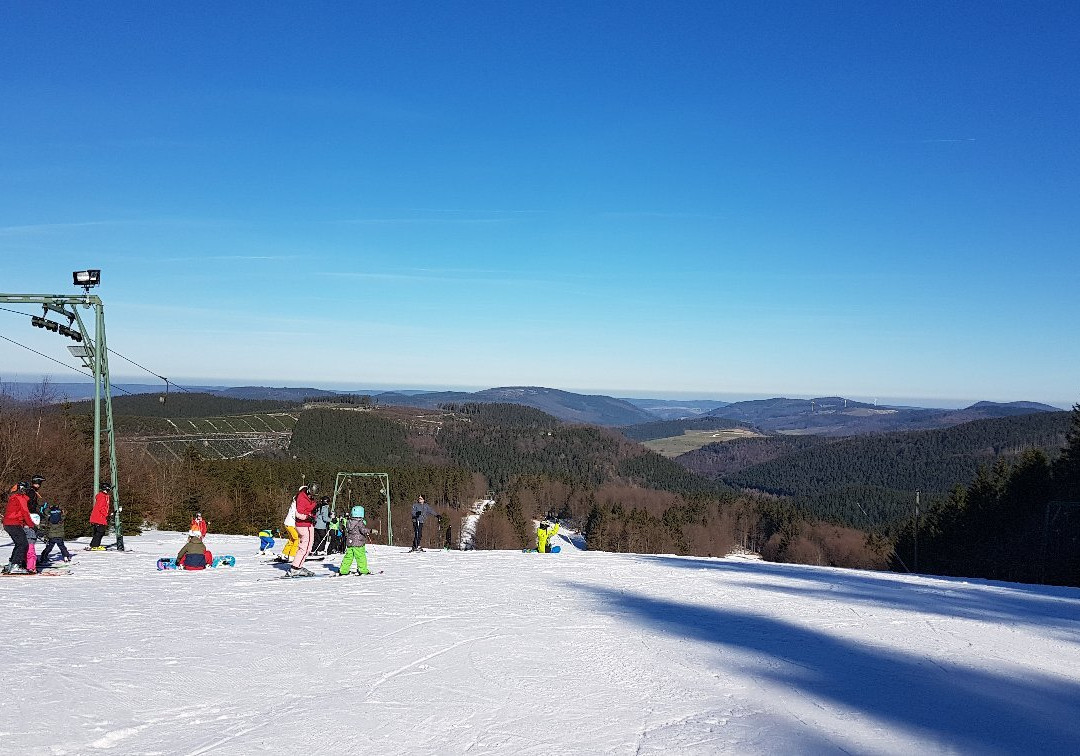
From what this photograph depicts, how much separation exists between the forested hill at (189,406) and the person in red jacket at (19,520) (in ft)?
276

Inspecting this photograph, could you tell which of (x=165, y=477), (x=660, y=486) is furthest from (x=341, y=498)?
(x=660, y=486)

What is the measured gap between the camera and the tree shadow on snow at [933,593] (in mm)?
13008

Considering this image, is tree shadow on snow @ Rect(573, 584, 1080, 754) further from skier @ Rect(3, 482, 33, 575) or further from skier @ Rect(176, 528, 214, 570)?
skier @ Rect(176, 528, 214, 570)

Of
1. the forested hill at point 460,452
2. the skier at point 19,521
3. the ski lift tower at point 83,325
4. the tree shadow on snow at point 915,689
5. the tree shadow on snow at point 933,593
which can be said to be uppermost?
the ski lift tower at point 83,325

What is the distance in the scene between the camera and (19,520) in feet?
45.0

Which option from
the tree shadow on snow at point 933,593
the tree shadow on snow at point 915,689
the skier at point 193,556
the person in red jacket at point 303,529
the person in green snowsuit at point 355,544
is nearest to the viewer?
the tree shadow on snow at point 915,689

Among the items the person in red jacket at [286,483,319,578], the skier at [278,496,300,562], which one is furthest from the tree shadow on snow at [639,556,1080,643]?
the skier at [278,496,300,562]

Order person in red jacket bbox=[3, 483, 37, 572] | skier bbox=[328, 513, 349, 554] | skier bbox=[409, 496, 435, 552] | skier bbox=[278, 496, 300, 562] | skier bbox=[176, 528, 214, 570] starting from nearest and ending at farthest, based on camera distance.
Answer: person in red jacket bbox=[3, 483, 37, 572] < skier bbox=[176, 528, 214, 570] < skier bbox=[278, 496, 300, 562] < skier bbox=[328, 513, 349, 554] < skier bbox=[409, 496, 435, 552]

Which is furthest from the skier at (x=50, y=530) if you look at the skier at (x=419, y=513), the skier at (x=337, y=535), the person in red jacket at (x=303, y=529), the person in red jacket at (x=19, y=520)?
the skier at (x=419, y=513)

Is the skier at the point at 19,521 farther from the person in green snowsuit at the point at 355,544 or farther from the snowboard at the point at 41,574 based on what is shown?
the person in green snowsuit at the point at 355,544

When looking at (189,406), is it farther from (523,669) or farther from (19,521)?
(523,669)

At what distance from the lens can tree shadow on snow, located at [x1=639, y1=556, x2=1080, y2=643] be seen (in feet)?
42.7

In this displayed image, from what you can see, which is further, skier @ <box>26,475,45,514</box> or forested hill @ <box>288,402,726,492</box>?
forested hill @ <box>288,402,726,492</box>

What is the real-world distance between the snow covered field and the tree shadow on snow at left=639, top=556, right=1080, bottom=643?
136 mm
